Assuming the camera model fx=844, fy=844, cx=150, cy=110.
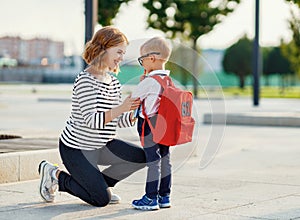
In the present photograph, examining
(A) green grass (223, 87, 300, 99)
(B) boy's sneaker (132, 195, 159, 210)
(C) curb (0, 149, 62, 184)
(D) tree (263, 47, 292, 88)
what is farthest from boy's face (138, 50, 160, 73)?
(D) tree (263, 47, 292, 88)

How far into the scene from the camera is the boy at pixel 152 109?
6.60m

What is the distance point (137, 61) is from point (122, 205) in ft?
3.94

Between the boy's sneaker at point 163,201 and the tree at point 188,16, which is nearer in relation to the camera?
the boy's sneaker at point 163,201

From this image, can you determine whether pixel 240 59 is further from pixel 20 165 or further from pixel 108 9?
pixel 20 165

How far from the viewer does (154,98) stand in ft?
21.6

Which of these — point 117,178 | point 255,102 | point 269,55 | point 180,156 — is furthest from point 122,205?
point 269,55

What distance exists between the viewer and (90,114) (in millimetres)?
6633

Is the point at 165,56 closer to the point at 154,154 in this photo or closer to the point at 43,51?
the point at 154,154

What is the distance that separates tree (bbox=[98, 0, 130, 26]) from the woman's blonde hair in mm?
23038

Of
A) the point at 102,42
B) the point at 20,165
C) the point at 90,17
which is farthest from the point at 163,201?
the point at 90,17

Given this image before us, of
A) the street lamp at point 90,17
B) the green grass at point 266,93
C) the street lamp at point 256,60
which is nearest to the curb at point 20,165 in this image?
the street lamp at point 90,17

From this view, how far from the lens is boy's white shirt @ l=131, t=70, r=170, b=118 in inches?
259

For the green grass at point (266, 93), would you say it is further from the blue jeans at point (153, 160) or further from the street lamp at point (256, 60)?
the blue jeans at point (153, 160)

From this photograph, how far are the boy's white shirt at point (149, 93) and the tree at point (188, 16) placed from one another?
105 feet
